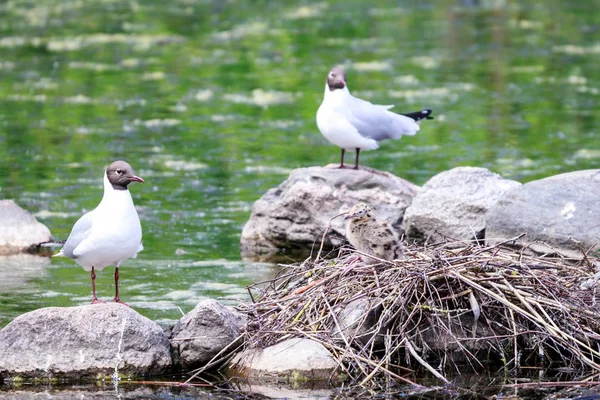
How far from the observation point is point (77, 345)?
800 centimetres

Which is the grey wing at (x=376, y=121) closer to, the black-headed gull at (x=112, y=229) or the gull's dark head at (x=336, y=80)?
the gull's dark head at (x=336, y=80)

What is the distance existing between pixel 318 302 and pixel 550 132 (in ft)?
34.7

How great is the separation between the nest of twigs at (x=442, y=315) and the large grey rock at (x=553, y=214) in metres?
1.67

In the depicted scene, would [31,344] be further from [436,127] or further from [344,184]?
[436,127]

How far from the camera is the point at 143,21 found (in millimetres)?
28422

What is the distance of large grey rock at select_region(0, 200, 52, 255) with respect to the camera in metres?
11.8

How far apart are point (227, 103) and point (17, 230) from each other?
8.72 meters

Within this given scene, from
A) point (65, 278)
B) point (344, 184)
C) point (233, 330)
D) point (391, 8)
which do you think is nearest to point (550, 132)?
point (344, 184)

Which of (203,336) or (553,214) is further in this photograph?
(553,214)

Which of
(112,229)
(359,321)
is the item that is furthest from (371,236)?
(112,229)

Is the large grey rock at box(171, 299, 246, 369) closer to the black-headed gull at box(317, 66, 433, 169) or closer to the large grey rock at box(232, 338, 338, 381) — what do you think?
the large grey rock at box(232, 338, 338, 381)

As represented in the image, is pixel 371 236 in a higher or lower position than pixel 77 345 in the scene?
higher

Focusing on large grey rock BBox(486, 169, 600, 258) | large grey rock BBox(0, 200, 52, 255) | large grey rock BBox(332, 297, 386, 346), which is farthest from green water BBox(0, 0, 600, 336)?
large grey rock BBox(486, 169, 600, 258)

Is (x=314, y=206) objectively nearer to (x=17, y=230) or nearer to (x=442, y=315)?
(x=17, y=230)
